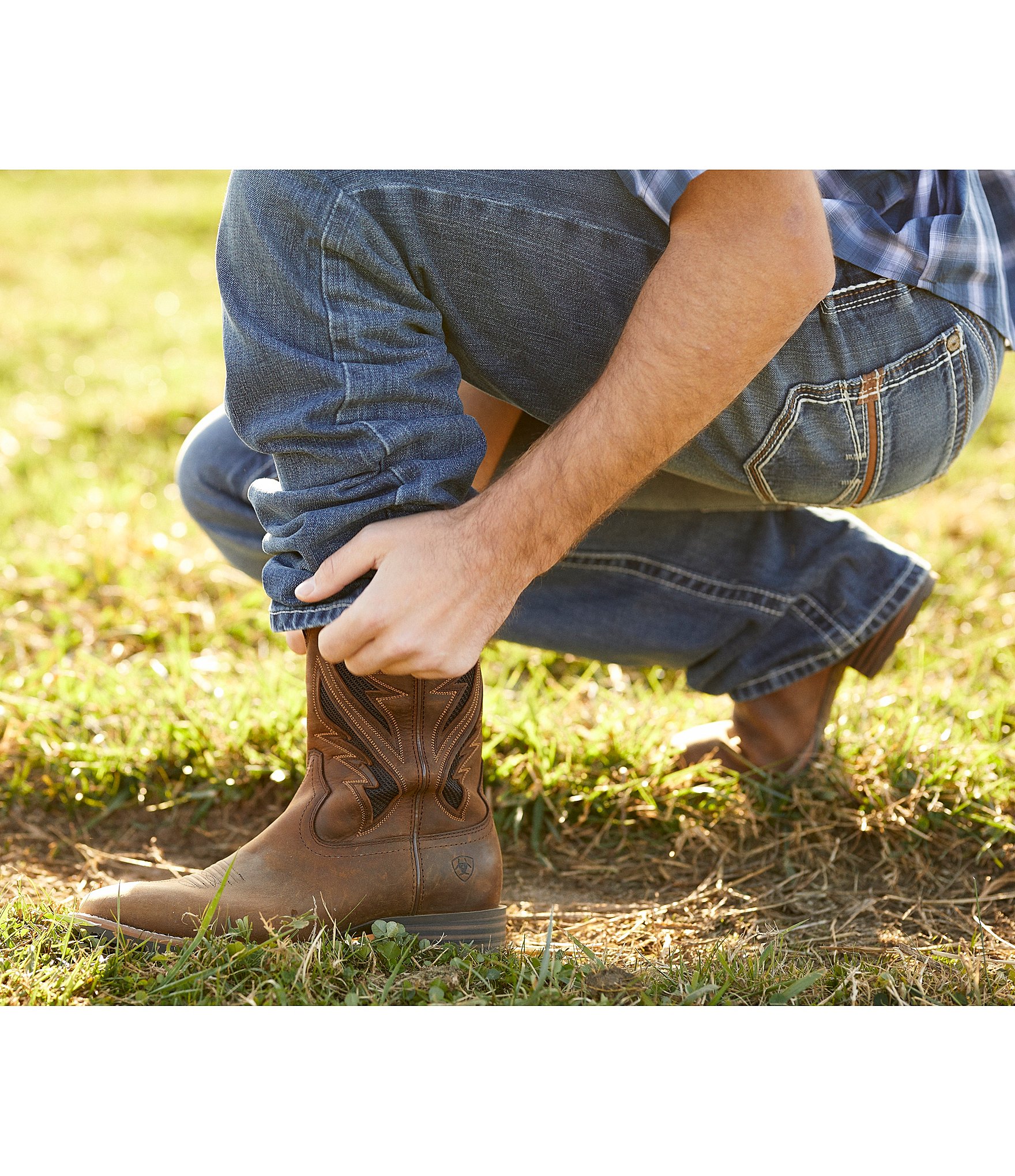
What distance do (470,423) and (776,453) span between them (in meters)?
0.45

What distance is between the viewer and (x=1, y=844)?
183 centimetres

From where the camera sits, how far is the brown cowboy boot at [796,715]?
6.27 ft

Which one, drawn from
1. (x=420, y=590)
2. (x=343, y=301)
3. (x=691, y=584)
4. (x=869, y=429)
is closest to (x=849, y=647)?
(x=691, y=584)

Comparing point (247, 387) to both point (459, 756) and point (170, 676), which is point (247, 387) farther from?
point (170, 676)

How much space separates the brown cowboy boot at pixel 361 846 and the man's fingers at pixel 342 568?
0.11m

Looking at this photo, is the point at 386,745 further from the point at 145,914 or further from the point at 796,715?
the point at 796,715

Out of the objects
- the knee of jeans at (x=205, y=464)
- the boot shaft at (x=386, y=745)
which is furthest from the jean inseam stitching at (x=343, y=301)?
the knee of jeans at (x=205, y=464)

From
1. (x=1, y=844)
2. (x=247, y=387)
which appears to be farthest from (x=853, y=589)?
(x=1, y=844)

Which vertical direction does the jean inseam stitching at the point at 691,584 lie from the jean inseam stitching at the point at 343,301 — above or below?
below

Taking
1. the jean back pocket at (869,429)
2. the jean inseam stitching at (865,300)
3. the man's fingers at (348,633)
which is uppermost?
the jean inseam stitching at (865,300)

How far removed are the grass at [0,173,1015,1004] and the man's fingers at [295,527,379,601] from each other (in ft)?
1.49

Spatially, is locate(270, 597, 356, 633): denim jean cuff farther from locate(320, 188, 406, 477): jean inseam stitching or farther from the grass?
the grass

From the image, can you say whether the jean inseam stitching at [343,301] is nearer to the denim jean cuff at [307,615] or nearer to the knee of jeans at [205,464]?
the denim jean cuff at [307,615]
